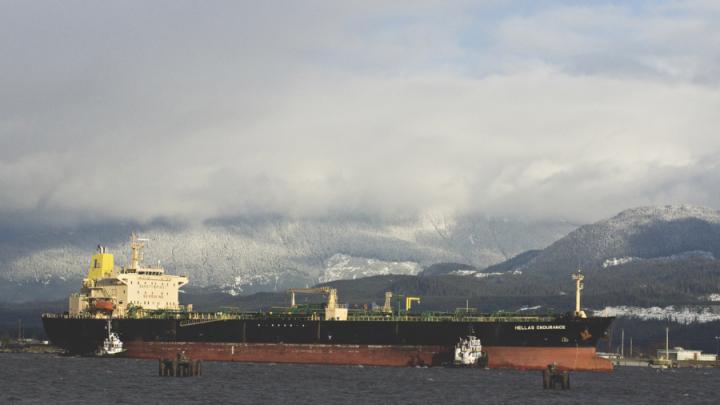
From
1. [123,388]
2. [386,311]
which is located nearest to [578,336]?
[386,311]

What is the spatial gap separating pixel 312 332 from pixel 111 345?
2599 cm

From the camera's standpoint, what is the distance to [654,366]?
196 meters

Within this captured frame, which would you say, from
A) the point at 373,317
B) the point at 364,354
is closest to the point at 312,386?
the point at 364,354

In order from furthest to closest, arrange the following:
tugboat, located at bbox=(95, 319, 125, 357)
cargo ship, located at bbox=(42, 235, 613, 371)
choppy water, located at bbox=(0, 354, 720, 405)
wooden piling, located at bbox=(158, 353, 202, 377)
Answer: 1. tugboat, located at bbox=(95, 319, 125, 357)
2. cargo ship, located at bbox=(42, 235, 613, 371)
3. wooden piling, located at bbox=(158, 353, 202, 377)
4. choppy water, located at bbox=(0, 354, 720, 405)

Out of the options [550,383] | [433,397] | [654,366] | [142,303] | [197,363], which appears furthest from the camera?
[654,366]

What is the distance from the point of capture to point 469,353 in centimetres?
11869

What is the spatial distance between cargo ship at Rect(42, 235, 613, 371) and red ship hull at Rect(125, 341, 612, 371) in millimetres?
111

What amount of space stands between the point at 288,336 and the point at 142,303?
24.4m

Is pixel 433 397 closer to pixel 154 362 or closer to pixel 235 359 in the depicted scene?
pixel 235 359

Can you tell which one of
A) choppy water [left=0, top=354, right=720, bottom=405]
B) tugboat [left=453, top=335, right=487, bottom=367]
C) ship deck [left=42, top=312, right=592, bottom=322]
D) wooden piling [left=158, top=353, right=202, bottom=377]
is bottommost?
choppy water [left=0, top=354, right=720, bottom=405]

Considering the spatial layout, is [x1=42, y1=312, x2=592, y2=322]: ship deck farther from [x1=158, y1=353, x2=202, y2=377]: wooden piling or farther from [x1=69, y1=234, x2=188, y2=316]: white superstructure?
[x1=158, y1=353, x2=202, y2=377]: wooden piling

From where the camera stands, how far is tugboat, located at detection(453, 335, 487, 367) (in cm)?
11869

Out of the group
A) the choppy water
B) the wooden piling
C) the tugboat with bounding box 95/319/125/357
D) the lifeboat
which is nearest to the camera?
the choppy water

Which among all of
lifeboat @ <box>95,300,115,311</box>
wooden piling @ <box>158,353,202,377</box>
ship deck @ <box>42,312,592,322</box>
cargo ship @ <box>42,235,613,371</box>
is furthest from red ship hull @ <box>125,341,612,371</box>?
wooden piling @ <box>158,353,202,377</box>
